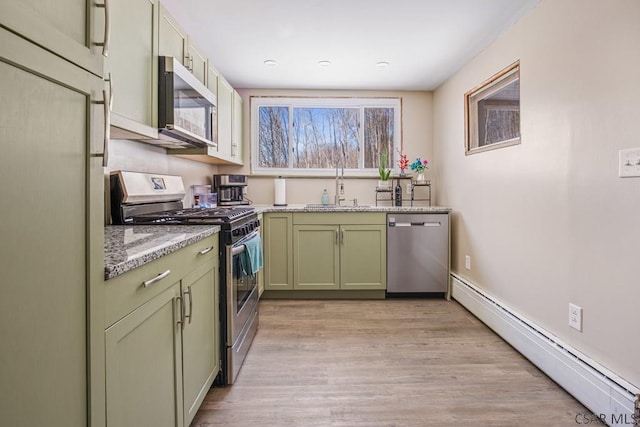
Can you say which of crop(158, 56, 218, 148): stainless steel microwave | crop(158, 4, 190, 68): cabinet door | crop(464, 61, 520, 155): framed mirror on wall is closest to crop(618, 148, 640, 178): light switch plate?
crop(464, 61, 520, 155): framed mirror on wall

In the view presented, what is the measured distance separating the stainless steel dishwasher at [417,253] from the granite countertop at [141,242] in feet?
6.74

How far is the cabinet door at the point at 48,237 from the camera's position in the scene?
24.2 inches

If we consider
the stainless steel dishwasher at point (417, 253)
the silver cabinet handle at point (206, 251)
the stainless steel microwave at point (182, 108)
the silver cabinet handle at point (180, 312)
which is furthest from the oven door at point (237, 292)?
the stainless steel dishwasher at point (417, 253)

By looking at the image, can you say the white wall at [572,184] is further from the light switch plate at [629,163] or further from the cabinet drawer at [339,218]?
the cabinet drawer at [339,218]

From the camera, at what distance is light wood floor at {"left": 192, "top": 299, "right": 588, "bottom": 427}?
5.46 feet

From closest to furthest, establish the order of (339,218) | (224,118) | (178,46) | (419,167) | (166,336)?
1. (166,336)
2. (178,46)
3. (224,118)
4. (339,218)
5. (419,167)

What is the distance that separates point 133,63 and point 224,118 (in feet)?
4.86

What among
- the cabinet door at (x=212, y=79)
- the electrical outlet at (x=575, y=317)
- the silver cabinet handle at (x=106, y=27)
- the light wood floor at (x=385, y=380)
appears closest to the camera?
the silver cabinet handle at (x=106, y=27)

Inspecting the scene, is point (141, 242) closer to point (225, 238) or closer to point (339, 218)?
point (225, 238)

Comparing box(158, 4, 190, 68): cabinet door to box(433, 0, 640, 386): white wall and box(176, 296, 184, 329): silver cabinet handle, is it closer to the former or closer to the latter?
box(176, 296, 184, 329): silver cabinet handle

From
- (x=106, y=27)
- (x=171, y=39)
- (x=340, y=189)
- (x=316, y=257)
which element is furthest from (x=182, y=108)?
(x=340, y=189)

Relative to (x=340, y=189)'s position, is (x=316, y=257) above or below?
below

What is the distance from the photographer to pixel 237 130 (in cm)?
365

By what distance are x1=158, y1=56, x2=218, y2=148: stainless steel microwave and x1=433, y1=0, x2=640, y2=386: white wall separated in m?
2.11
